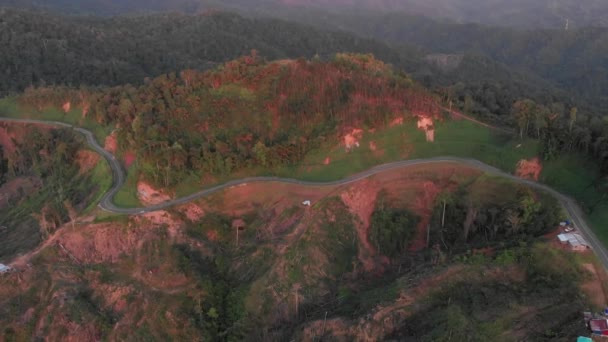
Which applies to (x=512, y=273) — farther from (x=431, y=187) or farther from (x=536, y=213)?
(x=431, y=187)

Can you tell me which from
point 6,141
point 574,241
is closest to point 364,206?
point 574,241

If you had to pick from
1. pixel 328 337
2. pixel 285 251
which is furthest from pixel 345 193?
pixel 328 337

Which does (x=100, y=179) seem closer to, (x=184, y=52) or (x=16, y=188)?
(x=16, y=188)

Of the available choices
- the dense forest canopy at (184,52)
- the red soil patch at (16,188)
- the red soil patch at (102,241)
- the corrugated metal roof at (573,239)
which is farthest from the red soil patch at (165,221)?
the dense forest canopy at (184,52)

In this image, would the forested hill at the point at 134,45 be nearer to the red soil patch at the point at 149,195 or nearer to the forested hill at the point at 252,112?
the forested hill at the point at 252,112

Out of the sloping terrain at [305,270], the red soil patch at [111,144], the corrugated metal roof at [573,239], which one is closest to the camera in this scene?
A: the sloping terrain at [305,270]

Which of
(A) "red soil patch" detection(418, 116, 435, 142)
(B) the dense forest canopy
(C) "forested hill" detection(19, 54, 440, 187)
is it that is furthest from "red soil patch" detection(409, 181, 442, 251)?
(B) the dense forest canopy
